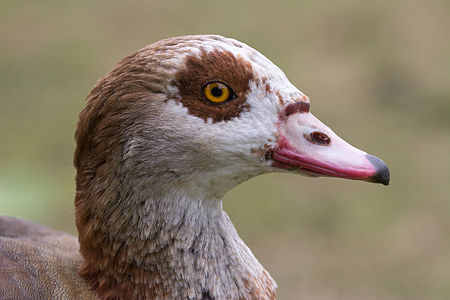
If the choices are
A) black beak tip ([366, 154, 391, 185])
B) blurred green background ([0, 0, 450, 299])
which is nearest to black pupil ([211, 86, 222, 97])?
black beak tip ([366, 154, 391, 185])

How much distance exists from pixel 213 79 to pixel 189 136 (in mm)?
154

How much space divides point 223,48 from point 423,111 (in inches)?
141

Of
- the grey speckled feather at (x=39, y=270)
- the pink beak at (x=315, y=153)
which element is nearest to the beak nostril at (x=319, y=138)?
the pink beak at (x=315, y=153)

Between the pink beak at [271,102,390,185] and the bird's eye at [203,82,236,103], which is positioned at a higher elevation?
the bird's eye at [203,82,236,103]

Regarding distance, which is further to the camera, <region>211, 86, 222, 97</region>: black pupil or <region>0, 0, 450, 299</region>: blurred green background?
<region>0, 0, 450, 299</region>: blurred green background

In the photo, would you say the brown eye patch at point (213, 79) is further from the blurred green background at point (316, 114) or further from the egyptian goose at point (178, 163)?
the blurred green background at point (316, 114)

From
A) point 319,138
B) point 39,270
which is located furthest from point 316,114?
point 39,270

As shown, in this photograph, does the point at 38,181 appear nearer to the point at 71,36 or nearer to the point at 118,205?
the point at 118,205

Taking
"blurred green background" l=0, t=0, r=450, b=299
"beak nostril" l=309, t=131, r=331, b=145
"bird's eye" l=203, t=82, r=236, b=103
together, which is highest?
"bird's eye" l=203, t=82, r=236, b=103

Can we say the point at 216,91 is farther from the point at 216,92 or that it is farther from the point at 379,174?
the point at 379,174

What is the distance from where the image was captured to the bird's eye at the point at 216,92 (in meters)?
1.67

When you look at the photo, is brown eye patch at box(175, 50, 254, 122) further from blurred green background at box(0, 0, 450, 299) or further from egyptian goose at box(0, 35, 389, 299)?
blurred green background at box(0, 0, 450, 299)

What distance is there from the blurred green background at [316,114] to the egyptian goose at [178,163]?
0.25m

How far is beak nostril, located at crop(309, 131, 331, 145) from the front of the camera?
66.7 inches
